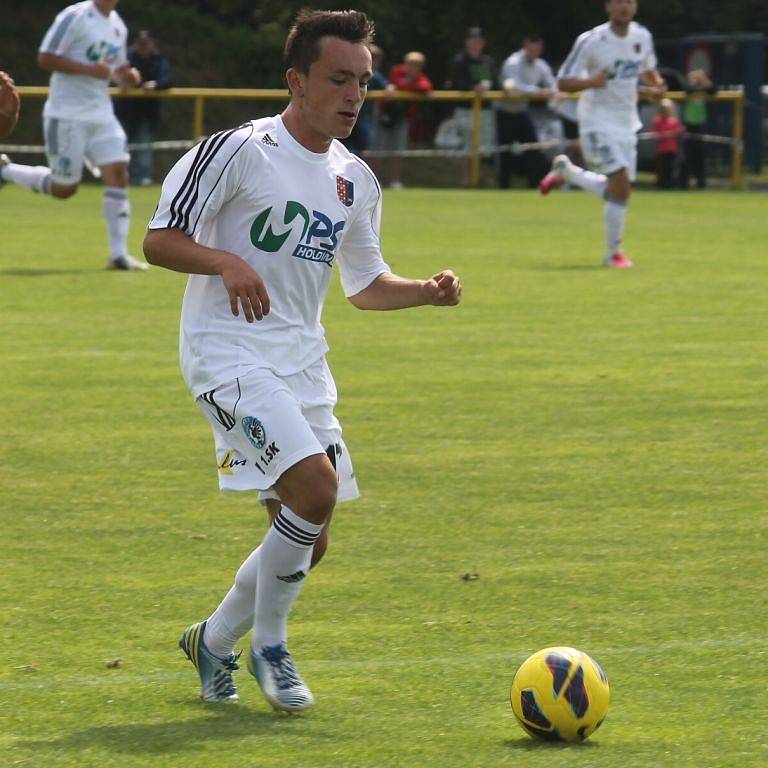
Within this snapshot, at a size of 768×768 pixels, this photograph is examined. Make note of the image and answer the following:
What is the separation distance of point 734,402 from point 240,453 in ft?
18.8

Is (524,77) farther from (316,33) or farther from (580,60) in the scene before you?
(316,33)

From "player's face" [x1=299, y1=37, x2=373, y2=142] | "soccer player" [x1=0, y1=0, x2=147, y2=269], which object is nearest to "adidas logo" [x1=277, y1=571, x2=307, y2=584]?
"player's face" [x1=299, y1=37, x2=373, y2=142]

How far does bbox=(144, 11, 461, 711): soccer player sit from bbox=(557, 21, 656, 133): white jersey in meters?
12.5

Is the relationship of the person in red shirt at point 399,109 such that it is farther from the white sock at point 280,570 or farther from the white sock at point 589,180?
the white sock at point 280,570

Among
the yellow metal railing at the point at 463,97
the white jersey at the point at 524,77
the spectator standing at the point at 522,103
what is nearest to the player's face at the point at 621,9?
the yellow metal railing at the point at 463,97

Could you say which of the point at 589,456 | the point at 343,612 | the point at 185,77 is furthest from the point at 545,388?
the point at 185,77

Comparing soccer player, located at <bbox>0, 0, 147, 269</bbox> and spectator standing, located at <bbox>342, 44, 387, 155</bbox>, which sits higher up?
soccer player, located at <bbox>0, 0, 147, 269</bbox>

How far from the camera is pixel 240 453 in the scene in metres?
5.21

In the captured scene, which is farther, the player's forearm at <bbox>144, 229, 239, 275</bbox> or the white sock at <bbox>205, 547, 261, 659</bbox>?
the white sock at <bbox>205, 547, 261, 659</bbox>

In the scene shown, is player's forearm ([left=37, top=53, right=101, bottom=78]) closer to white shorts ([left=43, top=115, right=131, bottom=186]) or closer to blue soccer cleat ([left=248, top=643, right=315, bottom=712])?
white shorts ([left=43, top=115, right=131, bottom=186])

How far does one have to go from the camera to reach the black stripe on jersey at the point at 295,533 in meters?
5.09

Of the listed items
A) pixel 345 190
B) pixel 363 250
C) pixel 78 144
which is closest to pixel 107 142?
pixel 78 144

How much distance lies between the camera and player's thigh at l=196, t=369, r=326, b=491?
505 centimetres

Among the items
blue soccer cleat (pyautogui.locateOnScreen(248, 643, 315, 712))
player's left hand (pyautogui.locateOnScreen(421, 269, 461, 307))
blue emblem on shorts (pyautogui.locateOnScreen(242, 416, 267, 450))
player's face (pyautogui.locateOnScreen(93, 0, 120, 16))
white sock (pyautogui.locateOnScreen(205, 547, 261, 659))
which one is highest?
player's face (pyautogui.locateOnScreen(93, 0, 120, 16))
